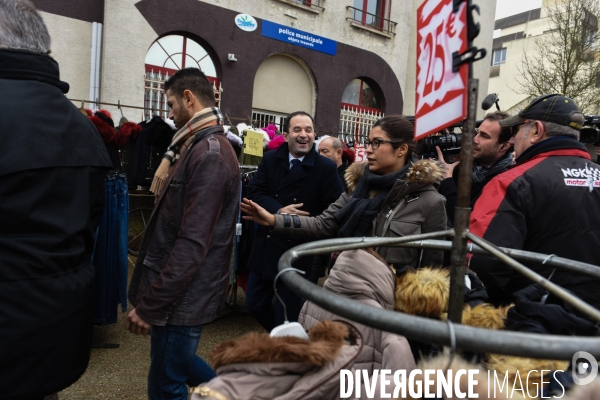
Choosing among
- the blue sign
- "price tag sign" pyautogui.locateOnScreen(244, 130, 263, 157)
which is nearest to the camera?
"price tag sign" pyautogui.locateOnScreen(244, 130, 263, 157)

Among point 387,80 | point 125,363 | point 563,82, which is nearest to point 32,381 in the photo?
point 125,363

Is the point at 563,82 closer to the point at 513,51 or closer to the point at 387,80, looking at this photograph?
the point at 387,80

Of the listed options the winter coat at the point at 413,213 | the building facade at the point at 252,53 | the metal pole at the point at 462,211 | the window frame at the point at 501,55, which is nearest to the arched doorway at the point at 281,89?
the building facade at the point at 252,53

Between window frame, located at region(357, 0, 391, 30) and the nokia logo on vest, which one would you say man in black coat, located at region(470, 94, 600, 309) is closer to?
the nokia logo on vest

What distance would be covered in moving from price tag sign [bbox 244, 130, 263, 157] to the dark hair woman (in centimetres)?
301

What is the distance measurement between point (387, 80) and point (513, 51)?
24913 millimetres

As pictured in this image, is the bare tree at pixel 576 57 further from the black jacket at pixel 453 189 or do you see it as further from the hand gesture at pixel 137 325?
the hand gesture at pixel 137 325

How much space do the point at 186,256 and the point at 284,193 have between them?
5.67 feet

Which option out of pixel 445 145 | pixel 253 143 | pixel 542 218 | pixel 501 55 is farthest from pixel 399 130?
pixel 501 55

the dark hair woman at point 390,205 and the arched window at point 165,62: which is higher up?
the arched window at point 165,62

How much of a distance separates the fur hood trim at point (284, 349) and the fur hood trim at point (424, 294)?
0.43m

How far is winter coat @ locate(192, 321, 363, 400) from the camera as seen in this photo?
108 centimetres

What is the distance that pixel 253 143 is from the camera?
18.1 feet

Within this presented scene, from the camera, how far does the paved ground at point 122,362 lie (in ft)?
10.4
